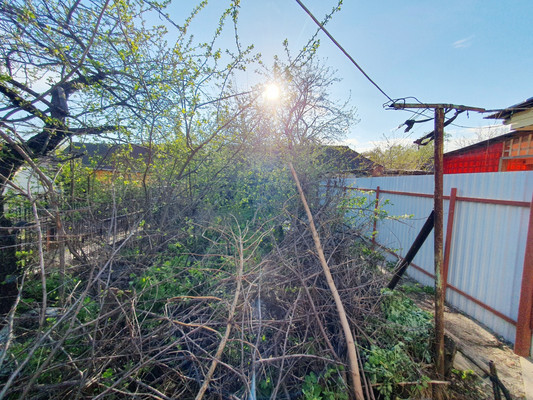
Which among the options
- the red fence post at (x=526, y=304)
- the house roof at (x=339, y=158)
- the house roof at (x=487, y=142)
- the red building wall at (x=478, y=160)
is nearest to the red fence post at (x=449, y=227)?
the red fence post at (x=526, y=304)

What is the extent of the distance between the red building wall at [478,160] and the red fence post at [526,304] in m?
8.21

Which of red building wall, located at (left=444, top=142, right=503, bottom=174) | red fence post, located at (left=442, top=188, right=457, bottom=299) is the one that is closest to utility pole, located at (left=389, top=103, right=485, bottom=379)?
red fence post, located at (left=442, top=188, right=457, bottom=299)

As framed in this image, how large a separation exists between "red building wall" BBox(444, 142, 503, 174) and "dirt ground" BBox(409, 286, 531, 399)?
330 inches

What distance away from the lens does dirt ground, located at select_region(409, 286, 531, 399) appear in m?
2.16

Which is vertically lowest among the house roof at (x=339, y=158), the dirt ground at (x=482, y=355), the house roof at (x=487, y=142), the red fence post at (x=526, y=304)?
the dirt ground at (x=482, y=355)

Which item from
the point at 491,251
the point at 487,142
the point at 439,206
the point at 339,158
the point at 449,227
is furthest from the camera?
the point at 487,142

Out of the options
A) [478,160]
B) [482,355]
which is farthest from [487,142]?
[482,355]

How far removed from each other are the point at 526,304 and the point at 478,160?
31.1 ft

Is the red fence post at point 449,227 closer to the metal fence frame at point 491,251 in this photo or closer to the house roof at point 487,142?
the metal fence frame at point 491,251

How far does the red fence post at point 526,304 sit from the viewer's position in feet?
8.27

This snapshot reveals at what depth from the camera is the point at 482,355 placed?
256 centimetres

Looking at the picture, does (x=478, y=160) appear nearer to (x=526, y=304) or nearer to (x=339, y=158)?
(x=339, y=158)

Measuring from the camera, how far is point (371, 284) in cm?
273

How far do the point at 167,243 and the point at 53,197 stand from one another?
1503mm
